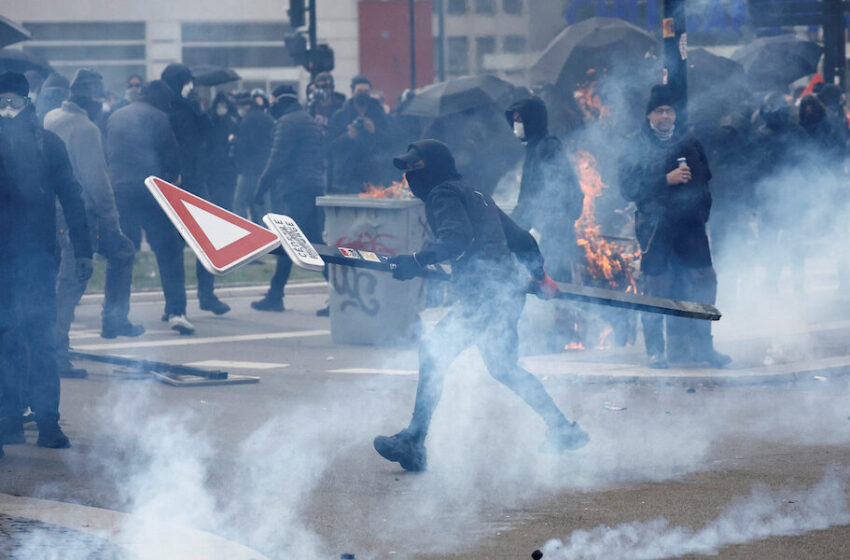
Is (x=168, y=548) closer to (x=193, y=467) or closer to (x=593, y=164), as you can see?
(x=193, y=467)

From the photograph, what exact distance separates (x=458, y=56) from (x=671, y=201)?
28.0m

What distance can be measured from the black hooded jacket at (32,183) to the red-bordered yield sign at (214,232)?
187 centimetres

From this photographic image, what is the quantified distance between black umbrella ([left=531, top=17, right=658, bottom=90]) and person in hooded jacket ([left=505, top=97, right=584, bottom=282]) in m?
8.92

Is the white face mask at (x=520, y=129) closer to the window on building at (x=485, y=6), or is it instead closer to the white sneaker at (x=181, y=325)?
the white sneaker at (x=181, y=325)

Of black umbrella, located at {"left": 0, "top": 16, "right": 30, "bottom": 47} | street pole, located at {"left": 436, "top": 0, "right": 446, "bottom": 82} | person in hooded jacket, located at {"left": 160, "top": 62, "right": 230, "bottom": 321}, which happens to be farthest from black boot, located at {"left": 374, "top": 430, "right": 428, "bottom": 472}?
street pole, located at {"left": 436, "top": 0, "right": 446, "bottom": 82}

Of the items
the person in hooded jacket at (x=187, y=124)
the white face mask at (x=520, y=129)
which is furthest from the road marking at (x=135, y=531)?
the person in hooded jacket at (x=187, y=124)

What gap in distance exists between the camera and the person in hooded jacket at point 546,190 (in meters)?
9.58

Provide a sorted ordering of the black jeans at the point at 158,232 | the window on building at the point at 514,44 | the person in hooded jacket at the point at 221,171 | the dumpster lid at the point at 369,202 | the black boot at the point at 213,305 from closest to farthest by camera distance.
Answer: the dumpster lid at the point at 369,202 < the black jeans at the point at 158,232 < the black boot at the point at 213,305 < the person in hooded jacket at the point at 221,171 < the window on building at the point at 514,44

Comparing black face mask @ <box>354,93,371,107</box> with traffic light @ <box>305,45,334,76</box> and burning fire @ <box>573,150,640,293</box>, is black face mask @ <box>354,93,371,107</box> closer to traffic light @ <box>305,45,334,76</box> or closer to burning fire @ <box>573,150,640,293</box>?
burning fire @ <box>573,150,640,293</box>

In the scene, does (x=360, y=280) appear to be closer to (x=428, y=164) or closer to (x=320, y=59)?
(x=428, y=164)

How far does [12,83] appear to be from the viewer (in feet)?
23.7

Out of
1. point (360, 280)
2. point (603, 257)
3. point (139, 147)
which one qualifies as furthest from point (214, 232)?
point (139, 147)

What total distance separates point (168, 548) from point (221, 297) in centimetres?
895

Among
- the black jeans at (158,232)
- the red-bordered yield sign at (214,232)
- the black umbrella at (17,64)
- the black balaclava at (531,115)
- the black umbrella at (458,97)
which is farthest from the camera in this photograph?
the black umbrella at (458,97)
